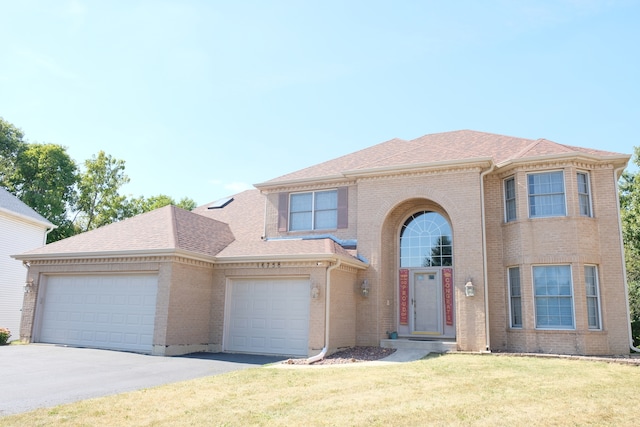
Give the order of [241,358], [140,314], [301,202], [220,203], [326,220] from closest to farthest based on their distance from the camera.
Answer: [241,358] < [140,314] < [326,220] < [301,202] < [220,203]

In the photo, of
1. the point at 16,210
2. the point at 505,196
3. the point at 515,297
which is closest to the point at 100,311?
the point at 16,210

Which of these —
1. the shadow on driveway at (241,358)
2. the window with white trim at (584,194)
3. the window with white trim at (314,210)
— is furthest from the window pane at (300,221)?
the window with white trim at (584,194)

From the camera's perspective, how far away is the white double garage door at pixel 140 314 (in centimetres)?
1505

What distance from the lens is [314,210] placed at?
18344 mm

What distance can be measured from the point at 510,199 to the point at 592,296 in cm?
370

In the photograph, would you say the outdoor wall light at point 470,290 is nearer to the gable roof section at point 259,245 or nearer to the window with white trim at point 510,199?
the window with white trim at point 510,199

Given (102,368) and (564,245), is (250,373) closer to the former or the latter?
(102,368)

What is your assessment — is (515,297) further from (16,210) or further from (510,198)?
(16,210)

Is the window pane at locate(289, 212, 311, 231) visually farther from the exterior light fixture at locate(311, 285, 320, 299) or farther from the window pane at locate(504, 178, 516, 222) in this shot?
the window pane at locate(504, 178, 516, 222)

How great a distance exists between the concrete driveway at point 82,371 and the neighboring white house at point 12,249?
946cm

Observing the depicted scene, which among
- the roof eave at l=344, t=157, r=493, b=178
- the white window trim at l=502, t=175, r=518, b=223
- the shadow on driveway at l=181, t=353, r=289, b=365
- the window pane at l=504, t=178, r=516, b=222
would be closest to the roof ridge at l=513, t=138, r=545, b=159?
the white window trim at l=502, t=175, r=518, b=223

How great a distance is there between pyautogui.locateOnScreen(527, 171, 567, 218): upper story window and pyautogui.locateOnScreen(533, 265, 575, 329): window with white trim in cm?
169

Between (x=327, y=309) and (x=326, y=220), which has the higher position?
(x=326, y=220)

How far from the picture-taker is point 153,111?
60.5ft
